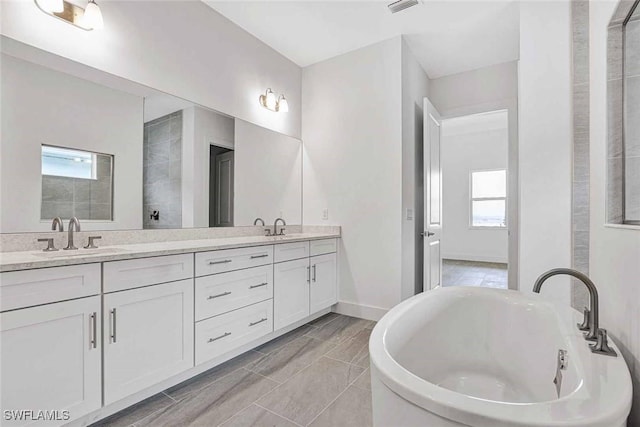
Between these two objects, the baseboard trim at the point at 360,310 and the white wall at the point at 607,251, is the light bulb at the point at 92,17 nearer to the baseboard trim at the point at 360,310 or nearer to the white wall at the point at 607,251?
the white wall at the point at 607,251

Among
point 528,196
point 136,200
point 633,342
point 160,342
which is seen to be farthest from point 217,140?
point 633,342

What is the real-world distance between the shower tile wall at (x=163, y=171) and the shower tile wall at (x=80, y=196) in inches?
9.1

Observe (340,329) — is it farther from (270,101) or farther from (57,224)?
(270,101)

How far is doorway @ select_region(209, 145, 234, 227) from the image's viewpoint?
2611 mm

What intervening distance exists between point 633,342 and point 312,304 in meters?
2.19

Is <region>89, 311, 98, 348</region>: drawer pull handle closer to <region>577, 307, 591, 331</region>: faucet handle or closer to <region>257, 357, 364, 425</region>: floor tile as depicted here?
<region>257, 357, 364, 425</region>: floor tile

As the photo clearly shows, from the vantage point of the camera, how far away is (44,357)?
126 centimetres

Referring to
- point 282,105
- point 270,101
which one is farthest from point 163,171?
point 282,105

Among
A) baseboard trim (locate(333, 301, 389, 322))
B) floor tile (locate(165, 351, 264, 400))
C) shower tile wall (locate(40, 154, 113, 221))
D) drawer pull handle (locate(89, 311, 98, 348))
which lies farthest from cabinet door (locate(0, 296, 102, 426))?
baseboard trim (locate(333, 301, 389, 322))

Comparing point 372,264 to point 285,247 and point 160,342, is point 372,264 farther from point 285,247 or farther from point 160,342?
point 160,342

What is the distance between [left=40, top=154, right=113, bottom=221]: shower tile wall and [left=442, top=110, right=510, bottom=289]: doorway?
5869mm

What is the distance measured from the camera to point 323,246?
9.98 ft

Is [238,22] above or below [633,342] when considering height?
above

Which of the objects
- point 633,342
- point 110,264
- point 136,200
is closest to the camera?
point 633,342
